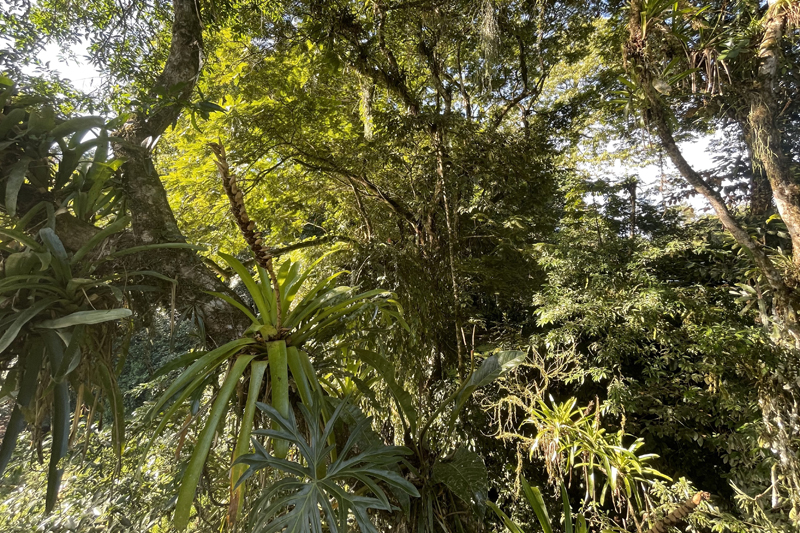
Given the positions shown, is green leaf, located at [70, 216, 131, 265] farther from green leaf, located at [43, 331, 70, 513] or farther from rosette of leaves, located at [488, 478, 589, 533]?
rosette of leaves, located at [488, 478, 589, 533]

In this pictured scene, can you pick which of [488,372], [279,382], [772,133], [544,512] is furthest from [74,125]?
[772,133]

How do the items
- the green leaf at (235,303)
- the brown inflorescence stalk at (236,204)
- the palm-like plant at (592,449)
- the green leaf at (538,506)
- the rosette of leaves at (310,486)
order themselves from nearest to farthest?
the brown inflorescence stalk at (236,204), the rosette of leaves at (310,486), the green leaf at (235,303), the green leaf at (538,506), the palm-like plant at (592,449)

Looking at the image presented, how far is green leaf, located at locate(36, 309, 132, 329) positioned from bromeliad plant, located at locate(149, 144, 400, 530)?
17 cm

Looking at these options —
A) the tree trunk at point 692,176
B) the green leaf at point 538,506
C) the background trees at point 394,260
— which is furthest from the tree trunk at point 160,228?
the tree trunk at point 692,176

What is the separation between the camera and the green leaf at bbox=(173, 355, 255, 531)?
657mm

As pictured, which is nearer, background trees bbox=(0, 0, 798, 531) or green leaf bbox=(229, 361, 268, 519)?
green leaf bbox=(229, 361, 268, 519)

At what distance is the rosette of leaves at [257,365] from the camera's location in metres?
0.71

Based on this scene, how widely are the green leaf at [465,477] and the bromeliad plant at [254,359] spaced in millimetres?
476

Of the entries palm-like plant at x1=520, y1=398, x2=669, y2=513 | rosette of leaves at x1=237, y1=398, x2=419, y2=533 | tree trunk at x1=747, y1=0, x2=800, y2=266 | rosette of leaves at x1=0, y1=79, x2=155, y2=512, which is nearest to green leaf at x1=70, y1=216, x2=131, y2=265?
rosette of leaves at x1=0, y1=79, x2=155, y2=512

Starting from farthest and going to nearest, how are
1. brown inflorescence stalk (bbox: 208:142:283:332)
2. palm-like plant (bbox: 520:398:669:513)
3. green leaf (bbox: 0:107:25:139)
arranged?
palm-like plant (bbox: 520:398:669:513), green leaf (bbox: 0:107:25:139), brown inflorescence stalk (bbox: 208:142:283:332)

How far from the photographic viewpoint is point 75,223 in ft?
2.89

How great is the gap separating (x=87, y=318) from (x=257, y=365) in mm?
330

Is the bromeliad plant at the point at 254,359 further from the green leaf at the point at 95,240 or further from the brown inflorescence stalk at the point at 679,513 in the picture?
the brown inflorescence stalk at the point at 679,513

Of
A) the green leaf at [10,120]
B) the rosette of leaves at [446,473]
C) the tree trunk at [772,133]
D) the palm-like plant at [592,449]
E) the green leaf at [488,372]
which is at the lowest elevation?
the palm-like plant at [592,449]
